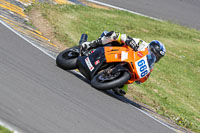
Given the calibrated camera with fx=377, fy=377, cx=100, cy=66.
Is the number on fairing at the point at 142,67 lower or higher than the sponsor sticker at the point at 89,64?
higher

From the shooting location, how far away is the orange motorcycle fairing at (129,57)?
25.0ft

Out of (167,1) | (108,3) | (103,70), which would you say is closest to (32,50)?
(103,70)

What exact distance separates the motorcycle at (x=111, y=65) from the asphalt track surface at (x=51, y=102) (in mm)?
255

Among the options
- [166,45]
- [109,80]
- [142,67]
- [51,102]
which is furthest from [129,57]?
[166,45]

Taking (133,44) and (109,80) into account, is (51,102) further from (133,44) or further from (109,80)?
(133,44)

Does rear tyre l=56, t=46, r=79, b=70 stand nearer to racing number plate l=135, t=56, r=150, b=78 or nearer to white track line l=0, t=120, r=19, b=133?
racing number plate l=135, t=56, r=150, b=78

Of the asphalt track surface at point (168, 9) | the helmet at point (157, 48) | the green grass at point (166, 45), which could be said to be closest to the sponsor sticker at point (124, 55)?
the helmet at point (157, 48)

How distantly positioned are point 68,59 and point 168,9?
12.6 m

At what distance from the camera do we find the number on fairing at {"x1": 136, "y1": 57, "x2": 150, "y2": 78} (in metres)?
7.63

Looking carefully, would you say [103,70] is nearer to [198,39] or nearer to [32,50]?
[32,50]

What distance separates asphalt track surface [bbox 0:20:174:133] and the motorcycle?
255 mm

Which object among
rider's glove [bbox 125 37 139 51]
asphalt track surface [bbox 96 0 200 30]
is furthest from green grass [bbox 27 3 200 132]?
rider's glove [bbox 125 37 139 51]

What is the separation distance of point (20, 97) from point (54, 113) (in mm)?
506

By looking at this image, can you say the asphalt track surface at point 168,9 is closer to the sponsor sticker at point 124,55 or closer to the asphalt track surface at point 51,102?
the asphalt track surface at point 51,102
